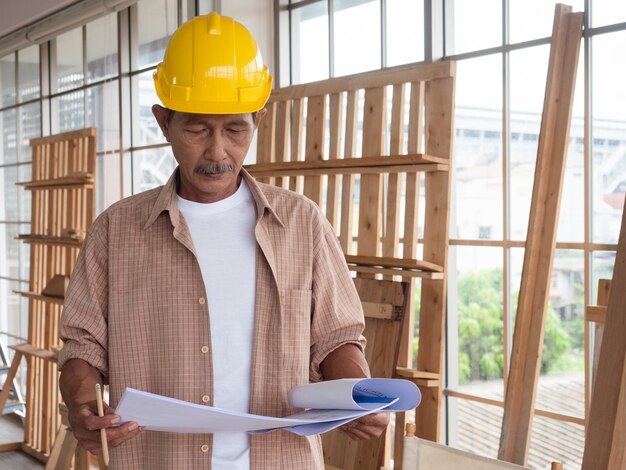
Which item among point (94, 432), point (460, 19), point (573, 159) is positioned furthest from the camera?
point (460, 19)

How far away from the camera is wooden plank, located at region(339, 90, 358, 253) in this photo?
3.54m

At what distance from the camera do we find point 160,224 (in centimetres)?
191

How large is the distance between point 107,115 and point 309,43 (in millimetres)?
2093

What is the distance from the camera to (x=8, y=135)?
811cm

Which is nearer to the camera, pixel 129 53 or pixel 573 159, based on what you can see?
pixel 573 159

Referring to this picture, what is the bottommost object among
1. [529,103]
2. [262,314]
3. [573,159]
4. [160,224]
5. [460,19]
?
[262,314]

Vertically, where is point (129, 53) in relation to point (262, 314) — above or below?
above

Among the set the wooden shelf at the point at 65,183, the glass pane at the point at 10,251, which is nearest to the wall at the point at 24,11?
the wooden shelf at the point at 65,183

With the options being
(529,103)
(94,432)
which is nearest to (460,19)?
(529,103)

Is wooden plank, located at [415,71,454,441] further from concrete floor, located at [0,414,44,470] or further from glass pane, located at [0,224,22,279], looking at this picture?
glass pane, located at [0,224,22,279]

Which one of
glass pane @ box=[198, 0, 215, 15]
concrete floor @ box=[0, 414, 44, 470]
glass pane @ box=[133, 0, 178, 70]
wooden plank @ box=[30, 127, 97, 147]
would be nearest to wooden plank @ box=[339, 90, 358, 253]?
glass pane @ box=[198, 0, 215, 15]

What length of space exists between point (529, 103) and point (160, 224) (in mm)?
1926

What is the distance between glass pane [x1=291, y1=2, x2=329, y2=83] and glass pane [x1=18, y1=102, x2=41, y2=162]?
3545mm

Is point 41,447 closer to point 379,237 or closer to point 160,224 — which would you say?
point 379,237
